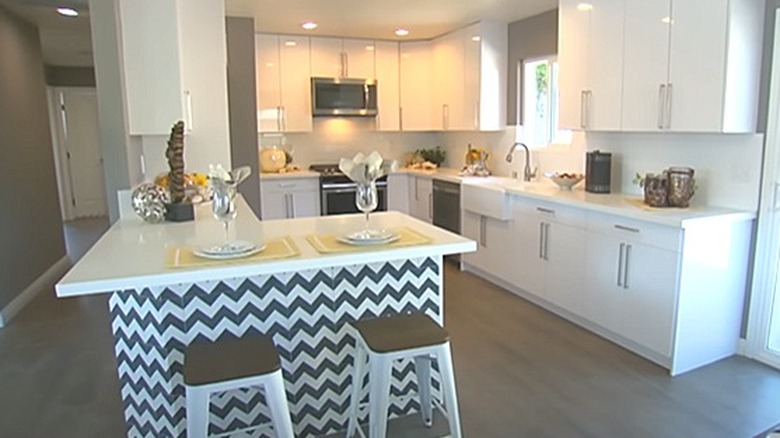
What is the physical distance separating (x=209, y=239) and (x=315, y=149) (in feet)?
13.5

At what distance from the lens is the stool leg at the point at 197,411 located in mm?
1776

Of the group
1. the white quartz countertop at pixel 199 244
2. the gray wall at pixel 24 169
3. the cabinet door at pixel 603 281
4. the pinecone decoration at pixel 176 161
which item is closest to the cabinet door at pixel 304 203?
the gray wall at pixel 24 169

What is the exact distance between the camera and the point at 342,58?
6.25 metres

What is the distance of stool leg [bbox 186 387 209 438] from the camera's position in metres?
1.78

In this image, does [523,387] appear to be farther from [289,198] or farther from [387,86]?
[387,86]

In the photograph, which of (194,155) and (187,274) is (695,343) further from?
(194,155)

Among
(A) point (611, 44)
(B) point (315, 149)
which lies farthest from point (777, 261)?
(B) point (315, 149)

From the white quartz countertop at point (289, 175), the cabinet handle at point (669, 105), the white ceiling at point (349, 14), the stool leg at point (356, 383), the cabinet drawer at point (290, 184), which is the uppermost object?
the white ceiling at point (349, 14)

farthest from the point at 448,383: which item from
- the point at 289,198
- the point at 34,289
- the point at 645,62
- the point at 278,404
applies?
the point at 34,289

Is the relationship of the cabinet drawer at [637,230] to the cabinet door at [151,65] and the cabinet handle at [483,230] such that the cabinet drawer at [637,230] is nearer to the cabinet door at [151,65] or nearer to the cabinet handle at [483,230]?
the cabinet handle at [483,230]

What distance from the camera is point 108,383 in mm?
3141

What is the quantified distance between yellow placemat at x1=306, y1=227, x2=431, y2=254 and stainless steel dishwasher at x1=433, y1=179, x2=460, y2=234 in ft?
9.65

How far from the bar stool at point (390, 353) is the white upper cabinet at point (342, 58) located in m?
4.50

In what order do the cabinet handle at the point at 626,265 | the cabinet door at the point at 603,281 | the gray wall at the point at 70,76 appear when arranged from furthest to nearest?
1. the gray wall at the point at 70,76
2. the cabinet door at the point at 603,281
3. the cabinet handle at the point at 626,265
